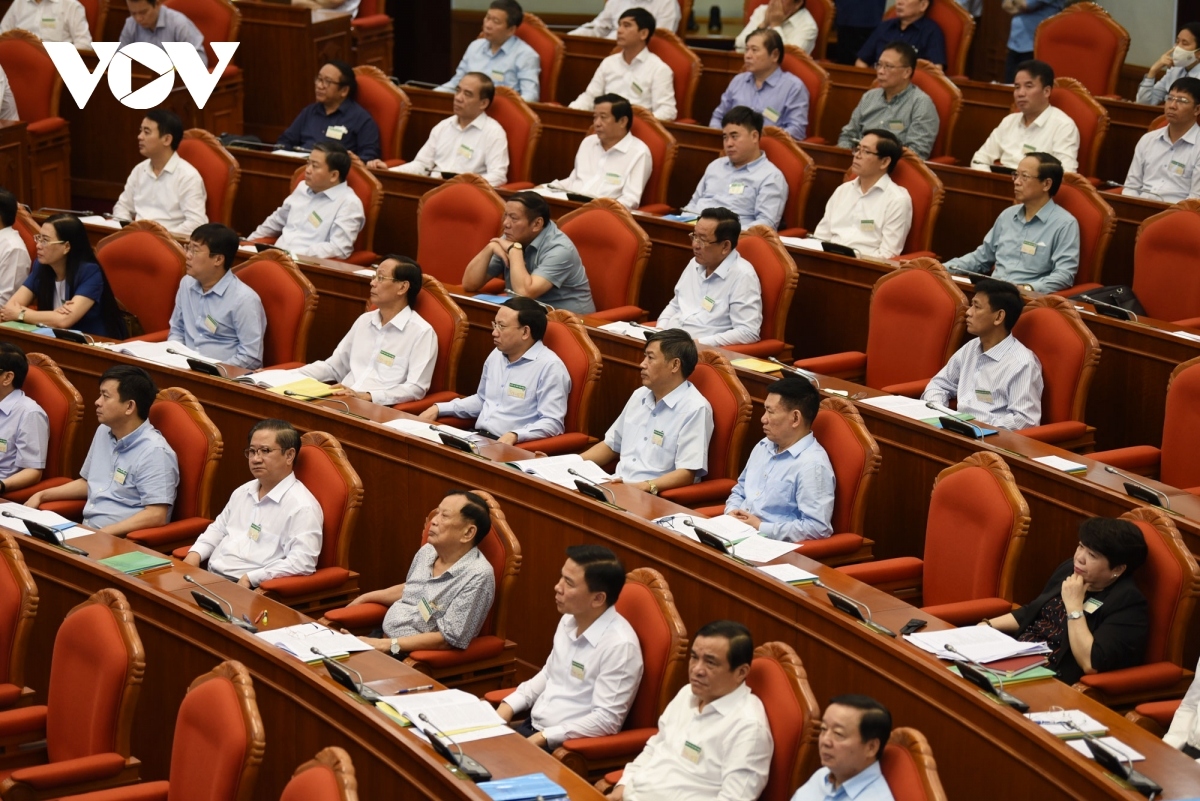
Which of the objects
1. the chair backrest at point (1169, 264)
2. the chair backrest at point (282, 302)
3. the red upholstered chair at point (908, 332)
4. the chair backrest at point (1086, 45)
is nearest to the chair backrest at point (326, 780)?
the red upholstered chair at point (908, 332)

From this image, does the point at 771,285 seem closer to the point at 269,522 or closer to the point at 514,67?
the point at 269,522

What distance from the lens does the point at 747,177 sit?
5.13 metres

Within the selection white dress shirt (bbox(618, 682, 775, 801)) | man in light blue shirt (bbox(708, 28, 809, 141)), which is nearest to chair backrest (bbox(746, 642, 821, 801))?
white dress shirt (bbox(618, 682, 775, 801))

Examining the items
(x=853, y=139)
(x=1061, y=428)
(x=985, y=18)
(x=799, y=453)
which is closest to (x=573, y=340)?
(x=799, y=453)

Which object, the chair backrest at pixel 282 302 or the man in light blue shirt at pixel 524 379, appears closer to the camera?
the man in light blue shirt at pixel 524 379

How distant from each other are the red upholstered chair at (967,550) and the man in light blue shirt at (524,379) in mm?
1063

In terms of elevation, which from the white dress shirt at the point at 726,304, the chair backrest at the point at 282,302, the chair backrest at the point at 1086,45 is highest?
the chair backrest at the point at 1086,45

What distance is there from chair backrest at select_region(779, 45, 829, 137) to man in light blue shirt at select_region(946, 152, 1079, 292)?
143 cm

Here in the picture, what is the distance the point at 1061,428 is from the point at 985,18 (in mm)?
4139

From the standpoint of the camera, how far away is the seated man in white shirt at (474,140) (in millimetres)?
5637

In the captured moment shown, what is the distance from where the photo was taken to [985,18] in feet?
24.3

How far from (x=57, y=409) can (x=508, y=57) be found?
280 centimetres

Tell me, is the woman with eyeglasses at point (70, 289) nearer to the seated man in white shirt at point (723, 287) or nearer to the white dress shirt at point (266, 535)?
the white dress shirt at point (266, 535)

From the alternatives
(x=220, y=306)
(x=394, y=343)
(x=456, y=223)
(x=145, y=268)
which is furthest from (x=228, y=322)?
(x=456, y=223)
